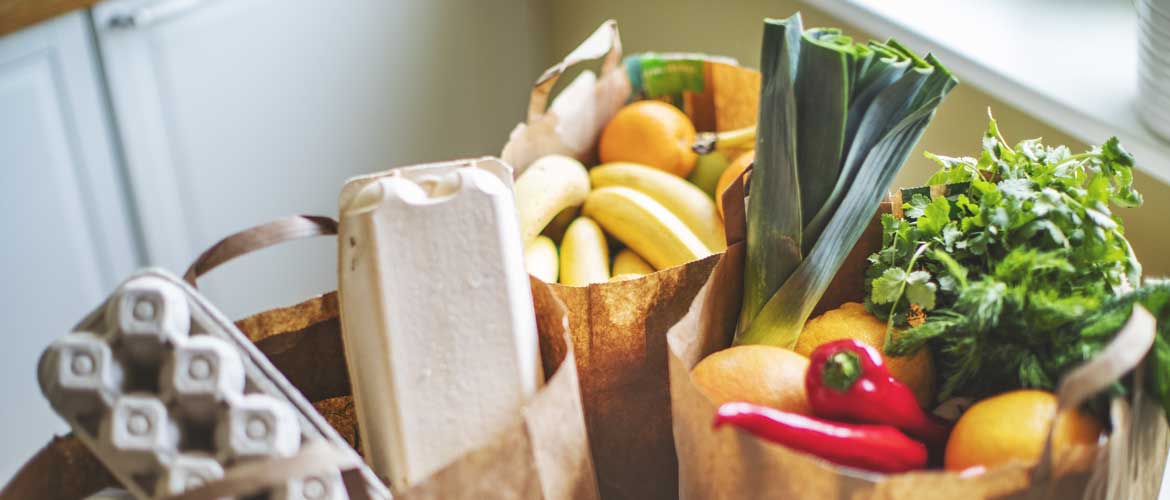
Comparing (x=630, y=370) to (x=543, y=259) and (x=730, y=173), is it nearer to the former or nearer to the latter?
(x=543, y=259)

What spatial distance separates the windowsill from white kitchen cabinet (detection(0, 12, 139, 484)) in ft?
3.26

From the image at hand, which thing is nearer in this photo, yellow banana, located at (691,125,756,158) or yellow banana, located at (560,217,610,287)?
yellow banana, located at (560,217,610,287)

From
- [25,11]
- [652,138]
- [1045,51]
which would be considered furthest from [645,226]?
[25,11]

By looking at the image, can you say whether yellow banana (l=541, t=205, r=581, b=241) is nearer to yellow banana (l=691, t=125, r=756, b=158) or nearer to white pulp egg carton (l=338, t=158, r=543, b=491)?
yellow banana (l=691, t=125, r=756, b=158)

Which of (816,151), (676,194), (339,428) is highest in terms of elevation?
(816,151)

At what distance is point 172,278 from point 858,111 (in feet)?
1.63

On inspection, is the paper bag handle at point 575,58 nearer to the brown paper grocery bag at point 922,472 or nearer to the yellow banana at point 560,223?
the yellow banana at point 560,223

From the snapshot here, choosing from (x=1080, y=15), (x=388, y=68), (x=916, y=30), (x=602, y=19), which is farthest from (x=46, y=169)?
(x=1080, y=15)

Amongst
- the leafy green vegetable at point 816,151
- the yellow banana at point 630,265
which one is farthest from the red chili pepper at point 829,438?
the yellow banana at point 630,265

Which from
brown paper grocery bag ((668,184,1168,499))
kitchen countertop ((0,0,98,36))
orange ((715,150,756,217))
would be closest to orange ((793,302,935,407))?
brown paper grocery bag ((668,184,1168,499))

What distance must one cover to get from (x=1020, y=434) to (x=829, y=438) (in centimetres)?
11

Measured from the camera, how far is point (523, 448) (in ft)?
1.96

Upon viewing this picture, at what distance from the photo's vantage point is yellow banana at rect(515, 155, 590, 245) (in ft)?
3.08

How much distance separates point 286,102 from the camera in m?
1.48
